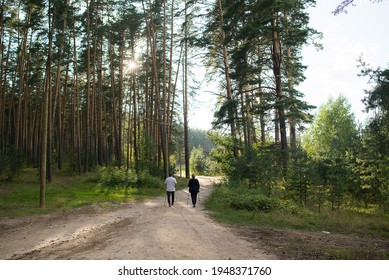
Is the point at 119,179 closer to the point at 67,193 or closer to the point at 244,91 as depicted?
the point at 67,193

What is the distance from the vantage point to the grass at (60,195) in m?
12.4

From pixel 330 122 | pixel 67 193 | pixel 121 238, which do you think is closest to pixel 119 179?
pixel 67 193

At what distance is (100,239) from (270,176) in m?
10.1

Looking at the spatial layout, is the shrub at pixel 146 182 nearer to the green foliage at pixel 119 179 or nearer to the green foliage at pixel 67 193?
the green foliage at pixel 67 193

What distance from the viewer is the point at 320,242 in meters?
7.03

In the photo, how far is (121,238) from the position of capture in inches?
271

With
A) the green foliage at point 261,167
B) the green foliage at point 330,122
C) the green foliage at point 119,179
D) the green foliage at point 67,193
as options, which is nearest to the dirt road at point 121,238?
the green foliage at point 67,193

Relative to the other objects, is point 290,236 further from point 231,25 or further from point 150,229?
point 231,25

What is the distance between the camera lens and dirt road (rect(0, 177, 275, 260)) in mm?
5633

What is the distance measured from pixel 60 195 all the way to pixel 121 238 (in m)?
10.8

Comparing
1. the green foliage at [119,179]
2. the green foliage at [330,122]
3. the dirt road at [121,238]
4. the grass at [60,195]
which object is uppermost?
the green foliage at [330,122]

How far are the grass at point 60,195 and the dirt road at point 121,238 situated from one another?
2054 mm

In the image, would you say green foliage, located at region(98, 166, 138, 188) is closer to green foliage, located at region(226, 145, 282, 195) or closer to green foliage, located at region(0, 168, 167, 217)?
green foliage, located at region(0, 168, 167, 217)

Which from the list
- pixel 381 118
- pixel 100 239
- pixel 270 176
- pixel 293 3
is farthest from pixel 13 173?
pixel 381 118
